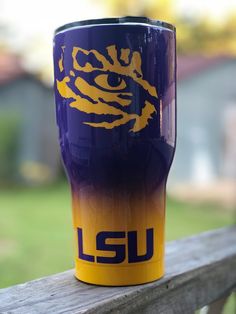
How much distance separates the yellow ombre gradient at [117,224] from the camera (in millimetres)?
688

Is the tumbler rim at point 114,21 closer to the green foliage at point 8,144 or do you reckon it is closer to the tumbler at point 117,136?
the tumbler at point 117,136

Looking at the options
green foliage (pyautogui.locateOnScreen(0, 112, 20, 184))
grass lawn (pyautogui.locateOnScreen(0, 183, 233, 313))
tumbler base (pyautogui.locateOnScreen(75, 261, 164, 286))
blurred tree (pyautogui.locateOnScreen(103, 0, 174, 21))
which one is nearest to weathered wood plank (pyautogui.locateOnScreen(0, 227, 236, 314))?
tumbler base (pyautogui.locateOnScreen(75, 261, 164, 286))

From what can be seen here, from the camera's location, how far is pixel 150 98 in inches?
26.6

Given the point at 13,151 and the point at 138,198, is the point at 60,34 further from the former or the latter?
the point at 13,151

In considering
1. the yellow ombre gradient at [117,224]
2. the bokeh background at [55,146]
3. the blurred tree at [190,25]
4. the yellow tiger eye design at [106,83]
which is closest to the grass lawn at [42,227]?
the bokeh background at [55,146]

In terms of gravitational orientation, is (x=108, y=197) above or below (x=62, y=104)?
below

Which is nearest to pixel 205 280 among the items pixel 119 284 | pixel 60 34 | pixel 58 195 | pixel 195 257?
pixel 195 257

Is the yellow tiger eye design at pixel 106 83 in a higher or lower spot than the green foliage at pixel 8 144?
higher

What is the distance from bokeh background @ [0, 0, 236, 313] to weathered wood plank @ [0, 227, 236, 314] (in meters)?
2.77

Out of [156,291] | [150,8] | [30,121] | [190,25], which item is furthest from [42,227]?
[190,25]

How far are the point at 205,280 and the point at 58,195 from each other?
709 cm

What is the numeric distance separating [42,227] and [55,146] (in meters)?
4.14

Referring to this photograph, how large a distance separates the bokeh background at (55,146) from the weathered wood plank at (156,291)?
2773 mm

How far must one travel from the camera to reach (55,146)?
9.52 metres
